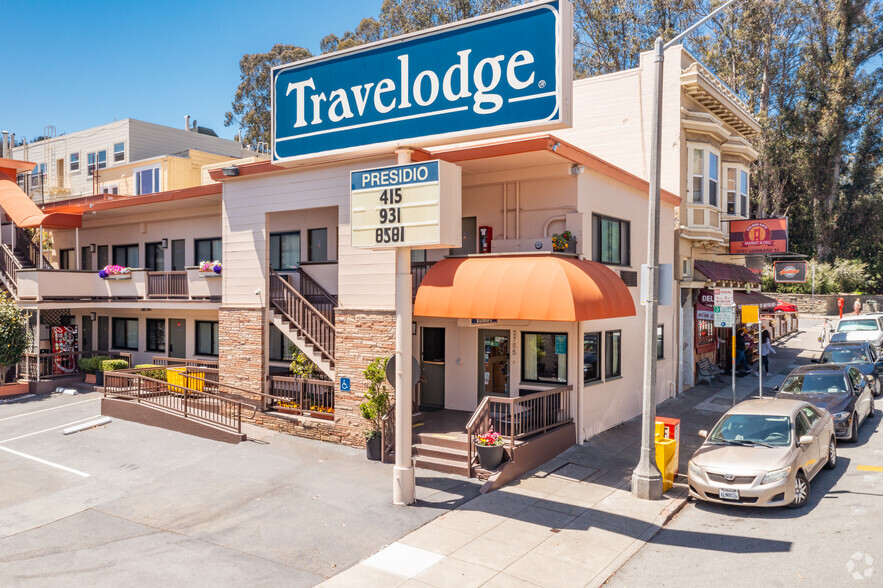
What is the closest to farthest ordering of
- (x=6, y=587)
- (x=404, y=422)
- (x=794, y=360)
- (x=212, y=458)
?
1. (x=6, y=587)
2. (x=404, y=422)
3. (x=212, y=458)
4. (x=794, y=360)

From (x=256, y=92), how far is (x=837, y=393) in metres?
52.0

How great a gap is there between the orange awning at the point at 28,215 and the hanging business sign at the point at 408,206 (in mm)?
19366

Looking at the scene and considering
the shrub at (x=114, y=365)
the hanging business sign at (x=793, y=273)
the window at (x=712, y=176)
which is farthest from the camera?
the hanging business sign at (x=793, y=273)

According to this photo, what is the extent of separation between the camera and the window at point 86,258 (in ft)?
91.0

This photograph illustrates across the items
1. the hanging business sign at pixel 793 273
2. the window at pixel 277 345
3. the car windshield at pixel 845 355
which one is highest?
the hanging business sign at pixel 793 273

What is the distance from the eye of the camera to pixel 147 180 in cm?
3080

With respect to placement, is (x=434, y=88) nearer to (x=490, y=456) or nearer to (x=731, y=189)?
(x=490, y=456)

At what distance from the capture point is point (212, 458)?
14.3 meters

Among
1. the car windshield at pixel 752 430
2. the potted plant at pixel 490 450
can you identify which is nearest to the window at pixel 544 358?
the potted plant at pixel 490 450

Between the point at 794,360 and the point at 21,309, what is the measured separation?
1269 inches

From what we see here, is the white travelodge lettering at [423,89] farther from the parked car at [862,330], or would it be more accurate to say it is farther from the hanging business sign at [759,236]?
the parked car at [862,330]

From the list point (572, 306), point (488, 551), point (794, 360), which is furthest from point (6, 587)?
point (794, 360)

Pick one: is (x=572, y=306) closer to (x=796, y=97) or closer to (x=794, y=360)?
(x=794, y=360)

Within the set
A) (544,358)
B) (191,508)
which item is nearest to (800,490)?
(544,358)
